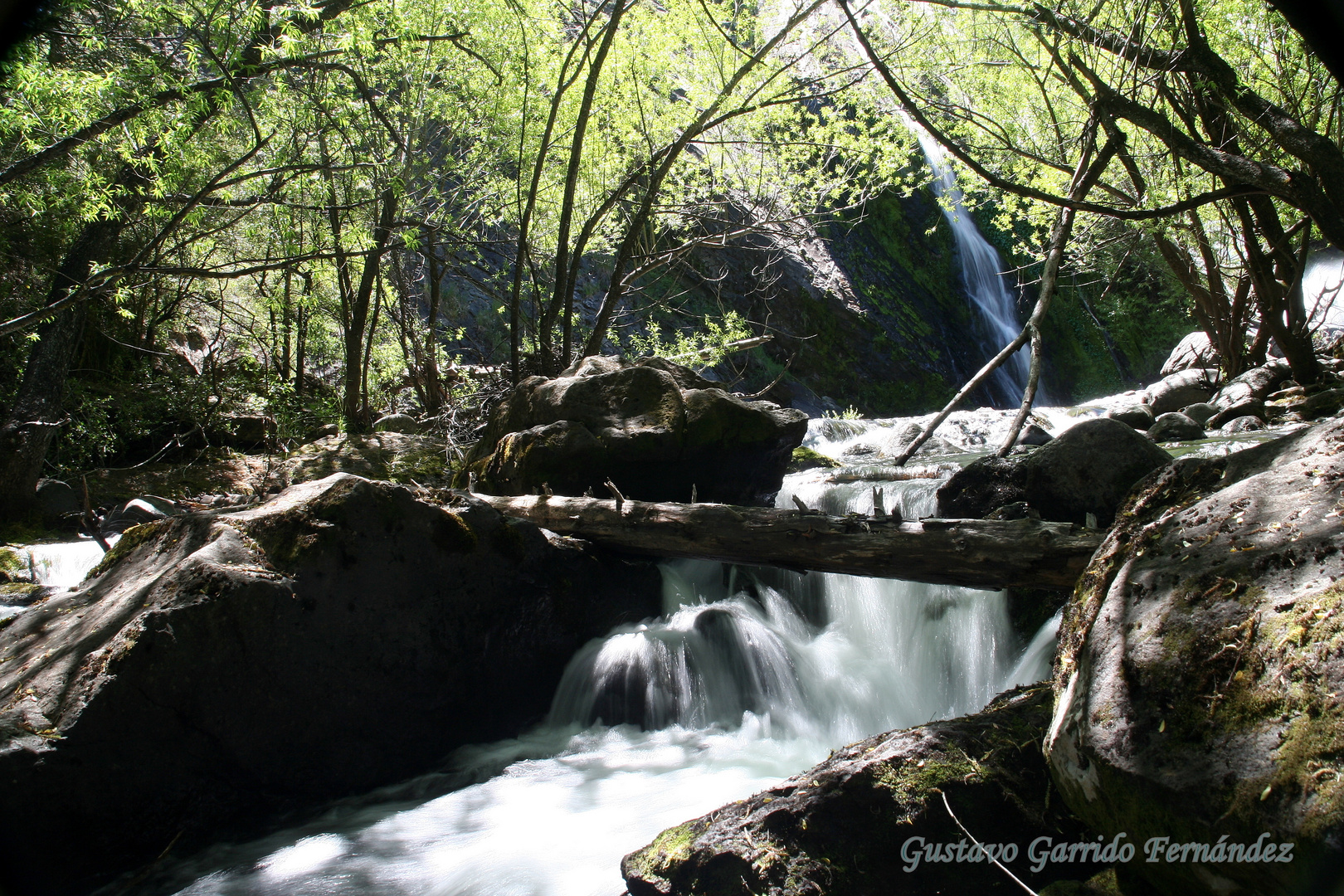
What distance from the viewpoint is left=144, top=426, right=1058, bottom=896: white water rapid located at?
323cm

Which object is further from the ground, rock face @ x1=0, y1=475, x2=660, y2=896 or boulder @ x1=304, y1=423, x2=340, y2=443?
boulder @ x1=304, y1=423, x2=340, y2=443

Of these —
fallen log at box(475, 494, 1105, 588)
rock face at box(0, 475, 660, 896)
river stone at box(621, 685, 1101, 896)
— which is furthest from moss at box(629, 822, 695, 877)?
fallen log at box(475, 494, 1105, 588)

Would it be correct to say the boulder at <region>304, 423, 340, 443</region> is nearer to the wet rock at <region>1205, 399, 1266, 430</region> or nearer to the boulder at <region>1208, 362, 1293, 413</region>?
the wet rock at <region>1205, 399, 1266, 430</region>

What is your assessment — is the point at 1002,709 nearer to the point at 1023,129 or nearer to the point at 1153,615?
the point at 1153,615

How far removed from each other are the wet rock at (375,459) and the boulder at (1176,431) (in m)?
9.64

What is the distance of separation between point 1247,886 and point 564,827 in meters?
2.93

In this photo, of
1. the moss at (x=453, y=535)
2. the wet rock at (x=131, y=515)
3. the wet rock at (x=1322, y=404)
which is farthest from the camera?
the wet rock at (x=1322, y=404)

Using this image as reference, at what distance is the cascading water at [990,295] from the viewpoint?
20172 mm

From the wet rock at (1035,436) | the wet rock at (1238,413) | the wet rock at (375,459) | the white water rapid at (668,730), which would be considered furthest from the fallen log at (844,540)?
the wet rock at (1238,413)

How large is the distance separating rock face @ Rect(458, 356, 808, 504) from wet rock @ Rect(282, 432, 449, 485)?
118 centimetres

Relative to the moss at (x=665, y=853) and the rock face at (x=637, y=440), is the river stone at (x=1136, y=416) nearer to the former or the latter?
the rock face at (x=637, y=440)

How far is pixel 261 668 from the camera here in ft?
11.5

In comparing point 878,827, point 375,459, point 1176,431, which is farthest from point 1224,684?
point 1176,431

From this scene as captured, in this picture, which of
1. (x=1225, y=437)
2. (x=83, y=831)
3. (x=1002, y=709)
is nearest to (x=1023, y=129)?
(x=1225, y=437)
